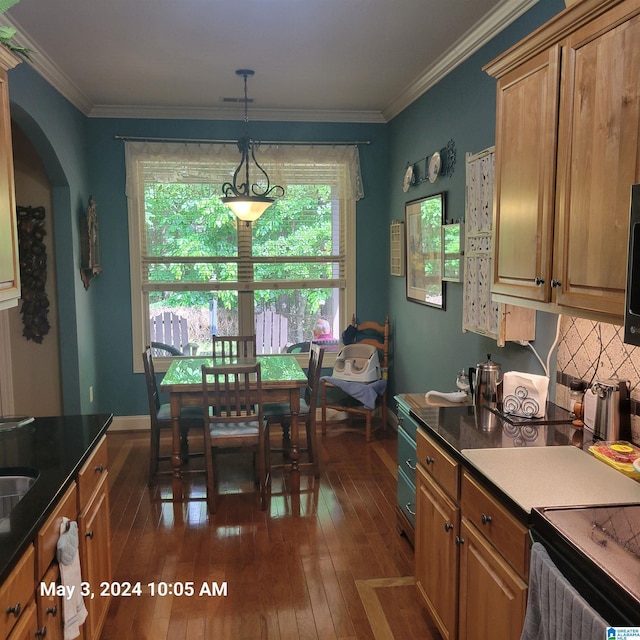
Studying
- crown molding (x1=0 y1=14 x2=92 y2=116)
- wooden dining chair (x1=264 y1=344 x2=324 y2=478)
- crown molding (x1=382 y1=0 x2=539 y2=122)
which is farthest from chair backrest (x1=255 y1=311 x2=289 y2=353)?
crown molding (x1=0 y1=14 x2=92 y2=116)

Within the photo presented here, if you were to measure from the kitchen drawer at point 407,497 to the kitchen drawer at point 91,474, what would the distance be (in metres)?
1.48

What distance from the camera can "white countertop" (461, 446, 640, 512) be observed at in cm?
168

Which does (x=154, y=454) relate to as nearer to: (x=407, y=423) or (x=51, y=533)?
(x=407, y=423)

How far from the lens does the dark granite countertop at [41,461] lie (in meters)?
1.51

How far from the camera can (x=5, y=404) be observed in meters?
4.55

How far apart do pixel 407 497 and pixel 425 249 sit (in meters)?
1.96

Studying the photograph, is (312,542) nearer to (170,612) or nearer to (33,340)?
(170,612)

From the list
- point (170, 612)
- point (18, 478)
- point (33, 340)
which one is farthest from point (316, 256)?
point (18, 478)

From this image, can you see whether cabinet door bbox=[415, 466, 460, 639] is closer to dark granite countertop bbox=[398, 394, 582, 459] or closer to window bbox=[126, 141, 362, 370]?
dark granite countertop bbox=[398, 394, 582, 459]

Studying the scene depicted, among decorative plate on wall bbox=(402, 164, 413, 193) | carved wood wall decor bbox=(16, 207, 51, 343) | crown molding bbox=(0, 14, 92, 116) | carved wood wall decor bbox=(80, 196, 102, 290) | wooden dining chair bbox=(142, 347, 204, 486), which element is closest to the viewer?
crown molding bbox=(0, 14, 92, 116)

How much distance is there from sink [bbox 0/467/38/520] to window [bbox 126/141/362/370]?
340cm

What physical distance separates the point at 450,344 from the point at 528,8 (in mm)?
1973

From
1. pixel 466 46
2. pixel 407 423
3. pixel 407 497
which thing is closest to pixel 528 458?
pixel 407 423

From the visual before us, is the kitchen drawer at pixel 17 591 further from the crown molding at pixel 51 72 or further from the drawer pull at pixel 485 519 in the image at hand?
the crown molding at pixel 51 72
